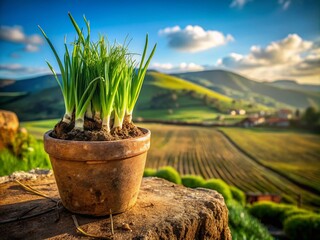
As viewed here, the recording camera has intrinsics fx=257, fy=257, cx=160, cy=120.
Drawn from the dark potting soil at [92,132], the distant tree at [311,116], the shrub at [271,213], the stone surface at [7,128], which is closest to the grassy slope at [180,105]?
the distant tree at [311,116]

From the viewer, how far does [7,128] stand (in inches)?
208

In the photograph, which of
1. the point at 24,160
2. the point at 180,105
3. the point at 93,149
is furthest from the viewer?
the point at 180,105

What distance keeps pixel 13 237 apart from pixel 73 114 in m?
0.65

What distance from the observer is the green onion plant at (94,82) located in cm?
130

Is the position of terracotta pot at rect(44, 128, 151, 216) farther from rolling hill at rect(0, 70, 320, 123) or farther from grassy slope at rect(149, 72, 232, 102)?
grassy slope at rect(149, 72, 232, 102)

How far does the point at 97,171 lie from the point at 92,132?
19cm

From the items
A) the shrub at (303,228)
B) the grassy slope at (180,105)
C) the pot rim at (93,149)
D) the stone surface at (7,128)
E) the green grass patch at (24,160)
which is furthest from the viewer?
the grassy slope at (180,105)

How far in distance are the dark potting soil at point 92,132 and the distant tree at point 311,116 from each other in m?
17.6

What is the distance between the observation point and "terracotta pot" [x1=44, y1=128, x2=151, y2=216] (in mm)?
1176

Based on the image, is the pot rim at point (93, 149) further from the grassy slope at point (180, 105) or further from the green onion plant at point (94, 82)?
the grassy slope at point (180, 105)

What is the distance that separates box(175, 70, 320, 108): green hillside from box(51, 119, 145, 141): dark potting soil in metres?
20.1

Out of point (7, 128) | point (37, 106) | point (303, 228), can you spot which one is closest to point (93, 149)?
point (7, 128)

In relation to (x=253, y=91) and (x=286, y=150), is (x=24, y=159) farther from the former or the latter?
(x=253, y=91)

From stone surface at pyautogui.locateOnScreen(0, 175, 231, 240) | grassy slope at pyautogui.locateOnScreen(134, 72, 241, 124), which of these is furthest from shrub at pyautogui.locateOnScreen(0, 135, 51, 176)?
grassy slope at pyautogui.locateOnScreen(134, 72, 241, 124)
